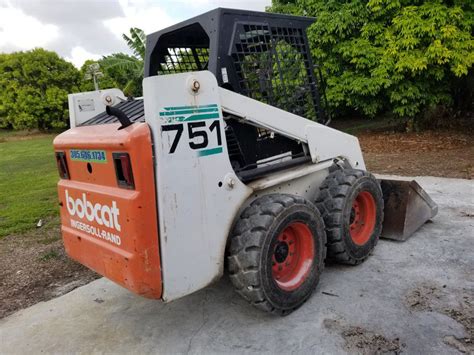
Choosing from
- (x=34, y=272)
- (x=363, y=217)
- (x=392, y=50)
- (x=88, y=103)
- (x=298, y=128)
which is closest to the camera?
(x=298, y=128)

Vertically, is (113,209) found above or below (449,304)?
above

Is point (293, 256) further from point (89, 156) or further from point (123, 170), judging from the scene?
point (89, 156)

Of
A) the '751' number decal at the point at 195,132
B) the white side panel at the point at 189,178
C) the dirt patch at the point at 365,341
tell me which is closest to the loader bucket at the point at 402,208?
the dirt patch at the point at 365,341

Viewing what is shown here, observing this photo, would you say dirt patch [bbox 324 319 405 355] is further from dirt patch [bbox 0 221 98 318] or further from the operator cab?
dirt patch [bbox 0 221 98 318]

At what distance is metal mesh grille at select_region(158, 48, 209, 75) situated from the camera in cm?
382

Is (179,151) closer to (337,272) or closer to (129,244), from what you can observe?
(129,244)

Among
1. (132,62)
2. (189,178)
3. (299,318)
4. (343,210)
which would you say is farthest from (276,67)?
Answer: (132,62)

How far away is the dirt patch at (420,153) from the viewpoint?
753 cm

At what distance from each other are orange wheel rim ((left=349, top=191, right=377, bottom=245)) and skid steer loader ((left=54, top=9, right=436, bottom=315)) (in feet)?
0.04

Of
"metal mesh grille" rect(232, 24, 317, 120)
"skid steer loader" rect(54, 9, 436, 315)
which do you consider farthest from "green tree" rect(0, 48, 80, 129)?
"metal mesh grille" rect(232, 24, 317, 120)

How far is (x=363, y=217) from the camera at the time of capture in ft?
12.9

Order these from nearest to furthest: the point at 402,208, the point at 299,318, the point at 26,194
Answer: the point at 299,318 → the point at 402,208 → the point at 26,194

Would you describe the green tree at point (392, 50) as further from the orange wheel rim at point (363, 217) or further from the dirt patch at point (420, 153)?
the orange wheel rim at point (363, 217)

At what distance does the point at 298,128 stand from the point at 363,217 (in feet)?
3.92
